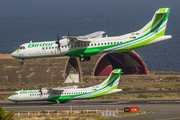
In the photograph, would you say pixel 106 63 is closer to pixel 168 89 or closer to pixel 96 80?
pixel 96 80

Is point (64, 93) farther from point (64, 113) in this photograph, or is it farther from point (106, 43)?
point (106, 43)

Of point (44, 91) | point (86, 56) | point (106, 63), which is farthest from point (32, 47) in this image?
point (106, 63)

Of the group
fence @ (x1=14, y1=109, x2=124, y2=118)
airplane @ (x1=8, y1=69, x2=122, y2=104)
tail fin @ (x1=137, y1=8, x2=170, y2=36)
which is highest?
tail fin @ (x1=137, y1=8, x2=170, y2=36)

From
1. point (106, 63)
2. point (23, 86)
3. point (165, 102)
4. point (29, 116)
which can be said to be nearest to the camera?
point (29, 116)

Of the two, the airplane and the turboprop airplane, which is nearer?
the turboprop airplane

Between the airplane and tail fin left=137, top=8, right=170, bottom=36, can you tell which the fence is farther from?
tail fin left=137, top=8, right=170, bottom=36

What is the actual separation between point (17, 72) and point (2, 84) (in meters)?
6.70

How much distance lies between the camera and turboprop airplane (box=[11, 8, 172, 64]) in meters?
60.5

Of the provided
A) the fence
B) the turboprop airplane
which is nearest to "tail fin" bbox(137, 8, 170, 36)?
the turboprop airplane

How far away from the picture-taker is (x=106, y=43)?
61.0 meters

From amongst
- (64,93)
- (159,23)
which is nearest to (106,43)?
(159,23)

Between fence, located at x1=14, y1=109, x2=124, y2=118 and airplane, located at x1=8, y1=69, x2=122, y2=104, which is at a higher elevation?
airplane, located at x1=8, y1=69, x2=122, y2=104

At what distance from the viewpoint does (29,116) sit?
208ft

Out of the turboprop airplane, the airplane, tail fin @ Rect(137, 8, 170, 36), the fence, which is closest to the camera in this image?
the turboprop airplane
